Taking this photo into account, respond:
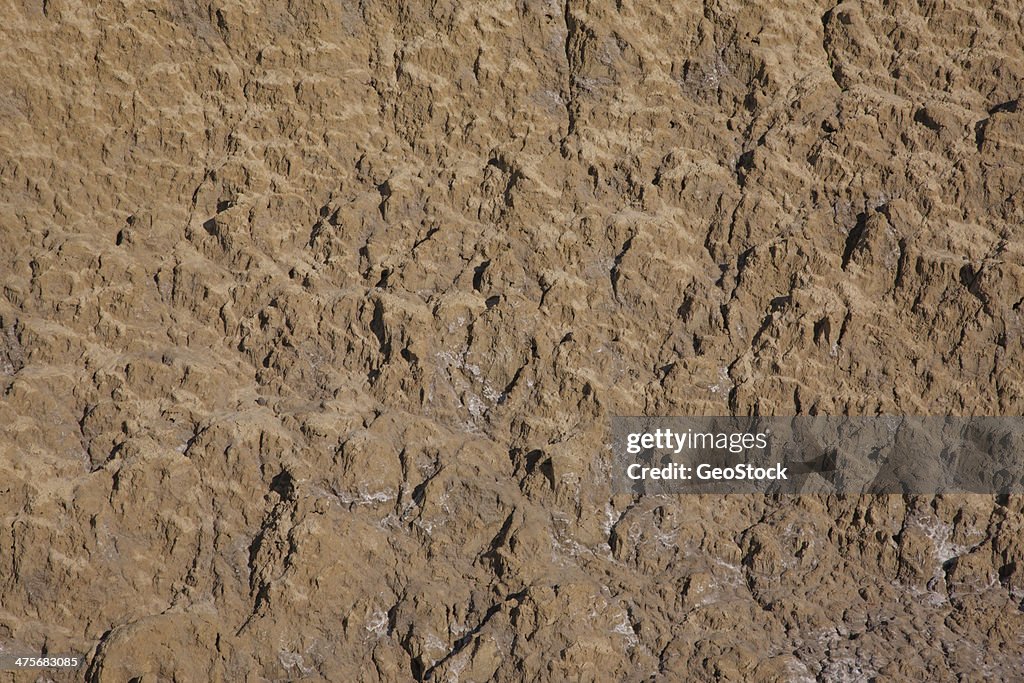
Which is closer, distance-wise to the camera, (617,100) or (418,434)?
(418,434)

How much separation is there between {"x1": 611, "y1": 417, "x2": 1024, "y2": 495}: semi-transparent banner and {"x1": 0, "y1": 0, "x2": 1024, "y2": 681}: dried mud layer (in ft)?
0.83

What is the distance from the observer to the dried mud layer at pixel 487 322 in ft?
61.1

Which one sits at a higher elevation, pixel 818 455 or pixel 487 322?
pixel 487 322

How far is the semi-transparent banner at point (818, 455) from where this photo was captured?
1953cm

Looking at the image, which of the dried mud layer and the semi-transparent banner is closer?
the dried mud layer

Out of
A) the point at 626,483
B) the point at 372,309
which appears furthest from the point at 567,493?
the point at 372,309

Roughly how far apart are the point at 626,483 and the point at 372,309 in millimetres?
4562

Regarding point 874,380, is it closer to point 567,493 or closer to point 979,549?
point 979,549

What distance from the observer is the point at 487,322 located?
66.8ft

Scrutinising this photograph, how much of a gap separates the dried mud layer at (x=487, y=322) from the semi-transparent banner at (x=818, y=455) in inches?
9.9

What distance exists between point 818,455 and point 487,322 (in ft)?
17.0

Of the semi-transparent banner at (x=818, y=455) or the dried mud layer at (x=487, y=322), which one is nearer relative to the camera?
the dried mud layer at (x=487, y=322)

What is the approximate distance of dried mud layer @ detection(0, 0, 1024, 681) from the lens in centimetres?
1862

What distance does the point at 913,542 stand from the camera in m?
19.0
